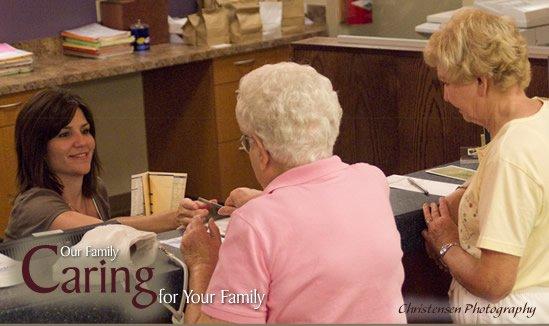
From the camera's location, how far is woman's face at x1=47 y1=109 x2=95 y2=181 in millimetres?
3438

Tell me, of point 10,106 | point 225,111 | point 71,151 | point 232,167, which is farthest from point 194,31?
point 71,151

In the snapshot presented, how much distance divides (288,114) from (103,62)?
137 inches

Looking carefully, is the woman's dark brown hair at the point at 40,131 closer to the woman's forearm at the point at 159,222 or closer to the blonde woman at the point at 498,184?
the woman's forearm at the point at 159,222

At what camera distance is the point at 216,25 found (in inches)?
233

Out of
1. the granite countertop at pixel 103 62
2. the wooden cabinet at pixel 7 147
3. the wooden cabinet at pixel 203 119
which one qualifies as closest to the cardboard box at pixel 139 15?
the granite countertop at pixel 103 62

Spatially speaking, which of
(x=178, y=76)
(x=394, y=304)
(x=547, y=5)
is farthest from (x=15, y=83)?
(x=394, y=304)

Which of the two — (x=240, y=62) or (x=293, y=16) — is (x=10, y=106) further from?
(x=293, y=16)

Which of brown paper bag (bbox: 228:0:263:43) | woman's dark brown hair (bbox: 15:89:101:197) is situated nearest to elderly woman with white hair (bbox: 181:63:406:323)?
woman's dark brown hair (bbox: 15:89:101:197)

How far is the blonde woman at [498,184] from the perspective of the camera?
97.5 inches

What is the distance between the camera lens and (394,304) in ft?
7.32

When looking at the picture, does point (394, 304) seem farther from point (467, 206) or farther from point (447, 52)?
point (447, 52)

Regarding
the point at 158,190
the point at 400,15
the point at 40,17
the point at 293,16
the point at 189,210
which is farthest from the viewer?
the point at 293,16

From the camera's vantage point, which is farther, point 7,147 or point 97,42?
point 97,42

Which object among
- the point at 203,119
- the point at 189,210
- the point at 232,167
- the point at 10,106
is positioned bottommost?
the point at 232,167
